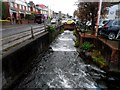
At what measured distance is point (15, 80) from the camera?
5.89m

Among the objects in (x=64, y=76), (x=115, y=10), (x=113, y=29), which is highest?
(x=115, y=10)

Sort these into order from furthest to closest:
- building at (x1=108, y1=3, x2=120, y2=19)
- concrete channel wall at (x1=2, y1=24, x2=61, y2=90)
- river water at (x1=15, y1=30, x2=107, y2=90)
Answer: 1. building at (x1=108, y1=3, x2=120, y2=19)
2. river water at (x1=15, y1=30, x2=107, y2=90)
3. concrete channel wall at (x1=2, y1=24, x2=61, y2=90)

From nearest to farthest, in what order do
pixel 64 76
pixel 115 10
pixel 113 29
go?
pixel 64 76 < pixel 113 29 < pixel 115 10

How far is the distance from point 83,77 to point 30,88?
8.58 feet

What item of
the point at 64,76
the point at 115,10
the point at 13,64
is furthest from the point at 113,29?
the point at 115,10

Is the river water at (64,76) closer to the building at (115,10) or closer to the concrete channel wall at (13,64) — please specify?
the concrete channel wall at (13,64)

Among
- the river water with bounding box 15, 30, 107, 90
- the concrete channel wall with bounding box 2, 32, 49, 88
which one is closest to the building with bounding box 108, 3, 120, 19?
the river water with bounding box 15, 30, 107, 90

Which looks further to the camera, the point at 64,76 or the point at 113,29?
the point at 113,29

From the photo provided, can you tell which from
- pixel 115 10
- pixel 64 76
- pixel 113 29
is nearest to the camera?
pixel 64 76

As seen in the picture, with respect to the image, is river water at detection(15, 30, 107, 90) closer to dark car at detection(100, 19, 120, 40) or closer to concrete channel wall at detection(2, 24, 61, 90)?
concrete channel wall at detection(2, 24, 61, 90)

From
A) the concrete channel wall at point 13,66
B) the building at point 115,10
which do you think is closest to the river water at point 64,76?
the concrete channel wall at point 13,66

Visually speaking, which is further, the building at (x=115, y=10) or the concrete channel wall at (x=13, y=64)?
the building at (x=115, y=10)

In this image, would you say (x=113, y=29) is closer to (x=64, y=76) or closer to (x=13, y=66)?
(x=64, y=76)

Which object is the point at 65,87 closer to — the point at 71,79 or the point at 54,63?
the point at 71,79
